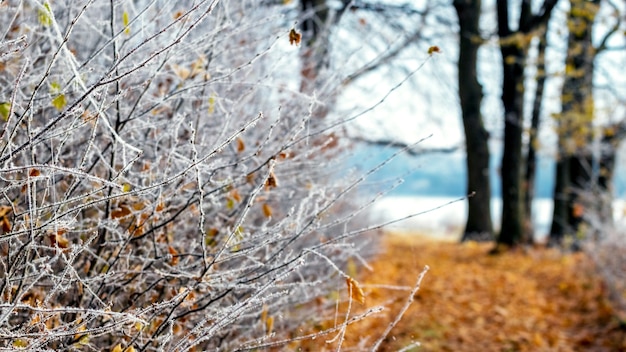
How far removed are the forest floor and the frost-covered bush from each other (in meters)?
1.40

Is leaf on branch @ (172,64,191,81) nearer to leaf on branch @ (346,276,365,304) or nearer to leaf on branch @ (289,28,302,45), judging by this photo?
leaf on branch @ (289,28,302,45)

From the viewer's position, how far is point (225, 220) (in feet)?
9.39

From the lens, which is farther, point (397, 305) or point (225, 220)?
point (397, 305)

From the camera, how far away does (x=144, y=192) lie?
1737 mm

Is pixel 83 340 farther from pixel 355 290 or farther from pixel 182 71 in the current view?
pixel 182 71

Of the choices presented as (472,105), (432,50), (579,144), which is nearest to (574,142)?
(579,144)

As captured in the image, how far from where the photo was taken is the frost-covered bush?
1815 millimetres

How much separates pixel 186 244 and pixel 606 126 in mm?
9011

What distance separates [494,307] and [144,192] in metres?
5.66

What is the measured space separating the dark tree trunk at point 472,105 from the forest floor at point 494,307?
2270mm

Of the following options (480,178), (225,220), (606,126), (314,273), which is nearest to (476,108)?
(480,178)

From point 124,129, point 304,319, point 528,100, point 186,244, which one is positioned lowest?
point 528,100

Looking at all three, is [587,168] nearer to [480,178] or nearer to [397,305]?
[480,178]

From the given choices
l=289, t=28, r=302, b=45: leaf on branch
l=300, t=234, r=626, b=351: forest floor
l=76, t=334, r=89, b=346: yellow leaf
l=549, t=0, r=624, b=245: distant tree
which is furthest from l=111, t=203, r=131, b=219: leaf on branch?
l=549, t=0, r=624, b=245: distant tree
